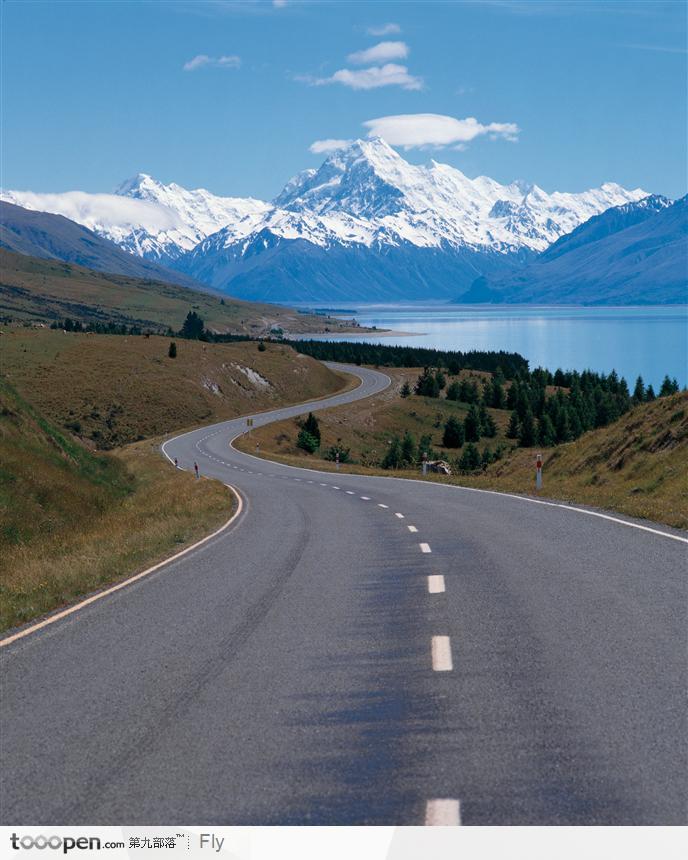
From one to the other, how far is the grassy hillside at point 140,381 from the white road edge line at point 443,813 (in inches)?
3819

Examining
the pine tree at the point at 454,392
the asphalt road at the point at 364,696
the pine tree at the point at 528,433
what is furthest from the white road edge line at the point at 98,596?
the pine tree at the point at 454,392

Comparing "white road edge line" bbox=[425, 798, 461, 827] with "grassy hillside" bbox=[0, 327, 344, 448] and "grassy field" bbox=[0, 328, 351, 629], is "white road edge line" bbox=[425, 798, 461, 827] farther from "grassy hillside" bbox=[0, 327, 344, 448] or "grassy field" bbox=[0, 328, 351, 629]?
"grassy hillside" bbox=[0, 327, 344, 448]

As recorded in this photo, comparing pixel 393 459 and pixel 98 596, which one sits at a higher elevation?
pixel 98 596

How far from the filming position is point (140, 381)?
11869 cm

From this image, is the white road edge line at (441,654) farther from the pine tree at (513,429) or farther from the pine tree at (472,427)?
the pine tree at (513,429)

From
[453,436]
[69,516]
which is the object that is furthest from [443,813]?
[453,436]

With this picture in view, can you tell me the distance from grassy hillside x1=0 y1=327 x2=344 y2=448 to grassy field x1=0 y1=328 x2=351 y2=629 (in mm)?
263

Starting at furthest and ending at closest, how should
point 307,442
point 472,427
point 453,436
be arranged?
point 472,427
point 453,436
point 307,442

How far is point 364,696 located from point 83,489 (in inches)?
941

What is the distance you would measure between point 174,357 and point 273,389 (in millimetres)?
15307

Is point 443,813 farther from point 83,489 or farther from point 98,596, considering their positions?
point 83,489

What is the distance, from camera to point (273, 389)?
137 m

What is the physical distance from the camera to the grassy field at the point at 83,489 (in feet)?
53.1

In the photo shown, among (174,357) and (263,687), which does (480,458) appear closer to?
(174,357)
